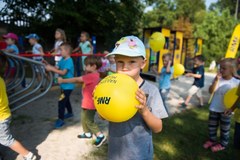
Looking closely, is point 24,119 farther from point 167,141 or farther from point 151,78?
point 151,78

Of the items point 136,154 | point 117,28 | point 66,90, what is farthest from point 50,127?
point 117,28

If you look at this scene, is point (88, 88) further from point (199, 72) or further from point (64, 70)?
point (199, 72)

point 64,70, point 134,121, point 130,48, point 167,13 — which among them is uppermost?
point 167,13

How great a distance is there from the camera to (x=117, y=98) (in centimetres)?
145

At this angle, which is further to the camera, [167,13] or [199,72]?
[167,13]

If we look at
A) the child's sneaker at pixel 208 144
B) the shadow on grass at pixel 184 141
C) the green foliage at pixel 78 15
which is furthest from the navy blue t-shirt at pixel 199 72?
the green foliage at pixel 78 15

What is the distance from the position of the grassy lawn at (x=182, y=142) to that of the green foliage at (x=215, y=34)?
694 inches

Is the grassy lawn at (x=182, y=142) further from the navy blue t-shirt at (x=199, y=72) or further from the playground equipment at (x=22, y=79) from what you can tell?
the playground equipment at (x=22, y=79)

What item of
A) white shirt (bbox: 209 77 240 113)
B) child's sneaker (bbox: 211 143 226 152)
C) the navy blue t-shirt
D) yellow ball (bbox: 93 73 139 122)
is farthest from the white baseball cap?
the navy blue t-shirt

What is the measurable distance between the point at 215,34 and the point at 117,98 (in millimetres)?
22011

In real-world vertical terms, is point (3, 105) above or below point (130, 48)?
below

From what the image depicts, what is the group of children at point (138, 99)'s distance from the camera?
5.55ft

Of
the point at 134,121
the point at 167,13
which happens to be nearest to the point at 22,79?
the point at 134,121

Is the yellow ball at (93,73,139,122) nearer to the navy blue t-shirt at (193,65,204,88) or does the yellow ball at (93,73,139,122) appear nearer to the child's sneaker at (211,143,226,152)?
the child's sneaker at (211,143,226,152)
